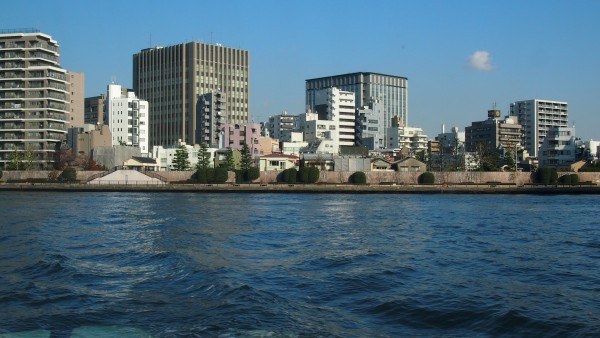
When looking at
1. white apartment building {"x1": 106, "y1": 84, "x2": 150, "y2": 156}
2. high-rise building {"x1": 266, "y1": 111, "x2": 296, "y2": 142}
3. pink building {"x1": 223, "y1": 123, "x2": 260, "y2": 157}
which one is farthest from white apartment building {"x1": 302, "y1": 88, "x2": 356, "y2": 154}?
white apartment building {"x1": 106, "y1": 84, "x2": 150, "y2": 156}

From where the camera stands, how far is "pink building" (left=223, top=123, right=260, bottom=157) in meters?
94.2

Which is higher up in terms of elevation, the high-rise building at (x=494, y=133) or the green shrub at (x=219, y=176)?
the high-rise building at (x=494, y=133)

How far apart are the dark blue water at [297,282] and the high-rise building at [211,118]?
82522 millimetres

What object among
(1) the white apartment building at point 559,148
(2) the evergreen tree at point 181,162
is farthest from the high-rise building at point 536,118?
(2) the evergreen tree at point 181,162

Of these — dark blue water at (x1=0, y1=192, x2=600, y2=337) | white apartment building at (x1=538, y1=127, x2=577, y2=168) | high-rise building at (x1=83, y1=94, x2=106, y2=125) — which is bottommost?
dark blue water at (x1=0, y1=192, x2=600, y2=337)

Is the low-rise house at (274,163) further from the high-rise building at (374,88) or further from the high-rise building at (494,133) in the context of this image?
the high-rise building at (374,88)

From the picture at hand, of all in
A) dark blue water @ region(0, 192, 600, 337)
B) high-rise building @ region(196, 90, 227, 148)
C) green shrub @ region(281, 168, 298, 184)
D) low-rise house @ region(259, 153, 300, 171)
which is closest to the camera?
dark blue water @ region(0, 192, 600, 337)

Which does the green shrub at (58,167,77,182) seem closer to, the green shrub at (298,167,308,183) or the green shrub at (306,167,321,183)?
the green shrub at (298,167,308,183)

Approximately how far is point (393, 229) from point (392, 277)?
38.3ft

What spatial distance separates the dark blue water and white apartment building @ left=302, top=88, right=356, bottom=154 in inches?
3400

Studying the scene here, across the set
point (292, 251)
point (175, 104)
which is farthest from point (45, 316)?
point (175, 104)

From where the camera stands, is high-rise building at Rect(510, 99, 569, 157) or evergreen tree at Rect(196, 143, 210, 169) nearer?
evergreen tree at Rect(196, 143, 210, 169)

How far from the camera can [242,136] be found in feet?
312

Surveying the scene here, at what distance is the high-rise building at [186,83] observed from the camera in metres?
123
